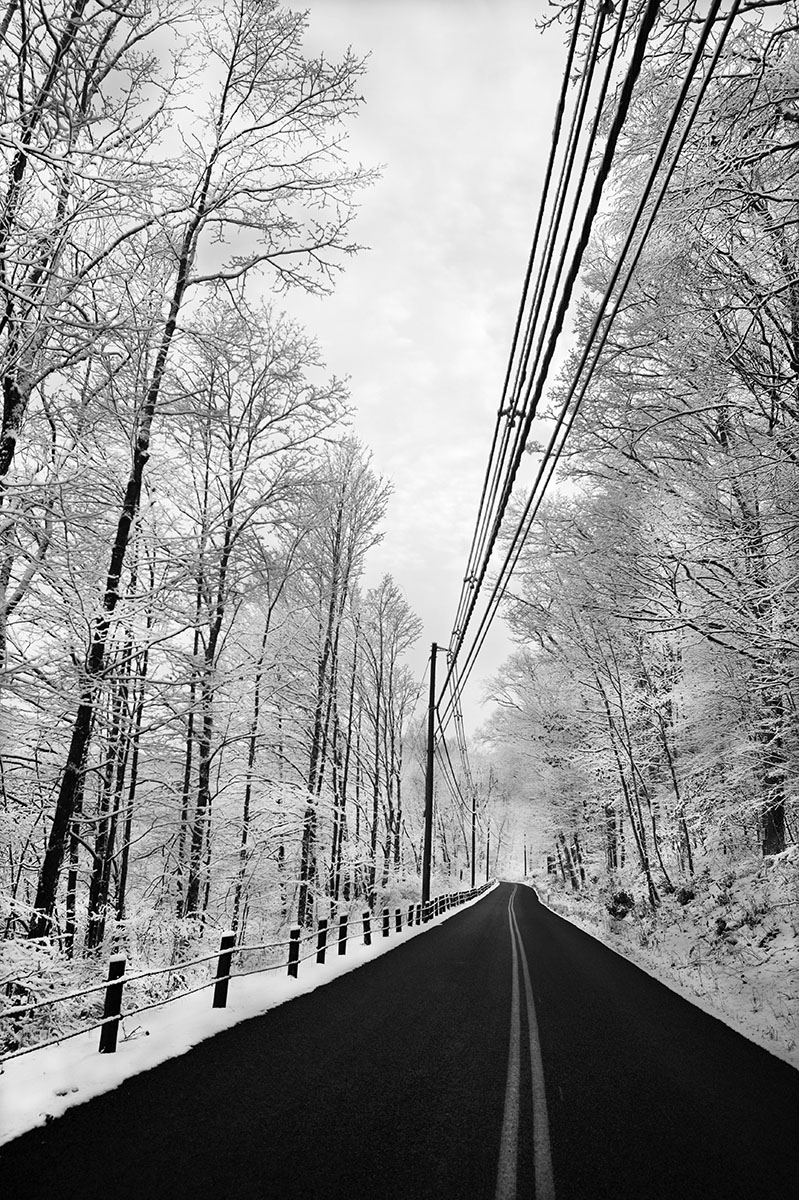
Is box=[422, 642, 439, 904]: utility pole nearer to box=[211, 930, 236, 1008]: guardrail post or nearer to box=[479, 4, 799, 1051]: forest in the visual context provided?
box=[479, 4, 799, 1051]: forest

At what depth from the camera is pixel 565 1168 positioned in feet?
11.5

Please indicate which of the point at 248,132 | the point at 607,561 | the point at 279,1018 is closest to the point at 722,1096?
the point at 279,1018

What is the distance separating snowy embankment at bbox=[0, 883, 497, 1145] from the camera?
3.88 metres

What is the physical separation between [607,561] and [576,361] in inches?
156

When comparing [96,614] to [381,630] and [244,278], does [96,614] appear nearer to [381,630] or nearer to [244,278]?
[244,278]

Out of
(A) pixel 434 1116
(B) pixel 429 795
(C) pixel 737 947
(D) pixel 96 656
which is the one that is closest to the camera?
(A) pixel 434 1116

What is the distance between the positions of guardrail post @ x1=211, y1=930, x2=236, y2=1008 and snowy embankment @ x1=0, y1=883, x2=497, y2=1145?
0.36ft

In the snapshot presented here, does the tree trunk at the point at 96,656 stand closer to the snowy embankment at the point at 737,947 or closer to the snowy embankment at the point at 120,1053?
the snowy embankment at the point at 120,1053

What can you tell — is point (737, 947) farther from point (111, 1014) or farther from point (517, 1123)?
point (111, 1014)

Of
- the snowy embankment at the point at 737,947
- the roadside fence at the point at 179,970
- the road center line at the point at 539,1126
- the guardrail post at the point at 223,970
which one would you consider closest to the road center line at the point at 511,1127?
the road center line at the point at 539,1126

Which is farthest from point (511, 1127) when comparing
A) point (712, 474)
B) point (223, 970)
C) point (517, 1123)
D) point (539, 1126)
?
point (712, 474)

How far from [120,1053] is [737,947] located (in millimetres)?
11138

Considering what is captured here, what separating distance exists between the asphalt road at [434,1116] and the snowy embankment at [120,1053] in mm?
176

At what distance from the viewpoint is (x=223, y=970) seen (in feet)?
21.9
